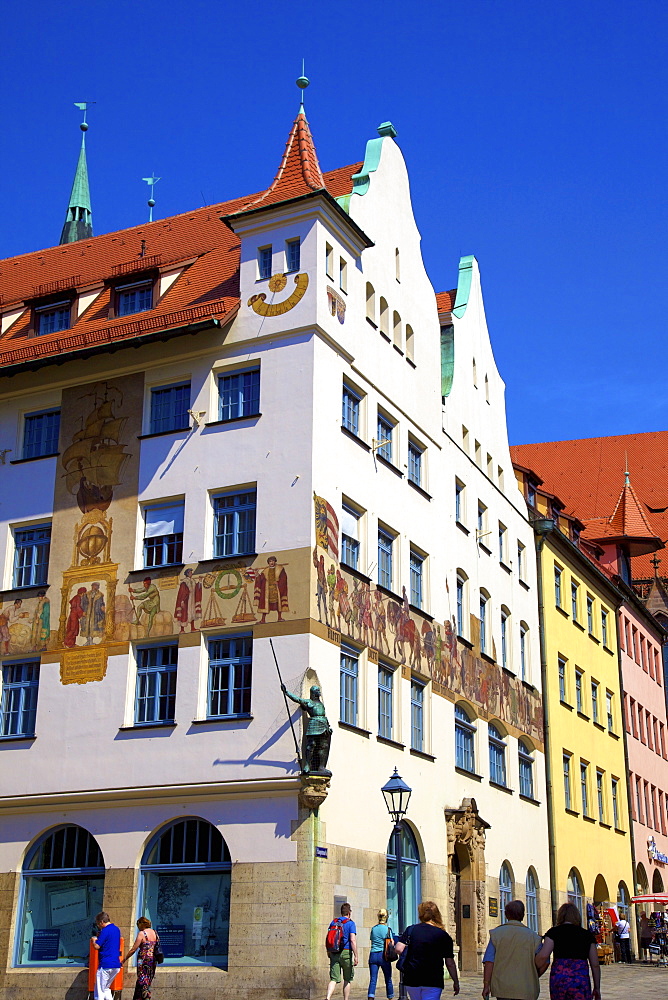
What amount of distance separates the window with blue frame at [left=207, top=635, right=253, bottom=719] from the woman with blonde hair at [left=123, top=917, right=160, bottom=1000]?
4419mm

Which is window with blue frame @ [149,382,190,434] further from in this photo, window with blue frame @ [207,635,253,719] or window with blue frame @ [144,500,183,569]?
window with blue frame @ [207,635,253,719]

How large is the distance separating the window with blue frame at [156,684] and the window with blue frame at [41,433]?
5.24 meters

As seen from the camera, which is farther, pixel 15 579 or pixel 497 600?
pixel 497 600

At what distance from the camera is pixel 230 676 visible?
901 inches


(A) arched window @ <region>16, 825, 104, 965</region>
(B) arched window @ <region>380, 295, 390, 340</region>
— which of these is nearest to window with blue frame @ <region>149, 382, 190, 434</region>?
(B) arched window @ <region>380, 295, 390, 340</region>

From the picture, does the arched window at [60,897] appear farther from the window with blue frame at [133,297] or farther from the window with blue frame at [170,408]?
the window with blue frame at [133,297]

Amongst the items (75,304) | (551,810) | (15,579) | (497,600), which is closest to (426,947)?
(15,579)

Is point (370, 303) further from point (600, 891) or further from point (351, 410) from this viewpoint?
point (600, 891)

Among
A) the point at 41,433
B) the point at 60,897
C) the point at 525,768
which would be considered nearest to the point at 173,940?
the point at 60,897

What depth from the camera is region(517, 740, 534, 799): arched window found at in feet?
110

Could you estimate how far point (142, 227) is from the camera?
113ft

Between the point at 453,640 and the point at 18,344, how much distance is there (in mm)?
11843

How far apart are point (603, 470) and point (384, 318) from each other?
38.2m

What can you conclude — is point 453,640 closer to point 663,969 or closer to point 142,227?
point 663,969
